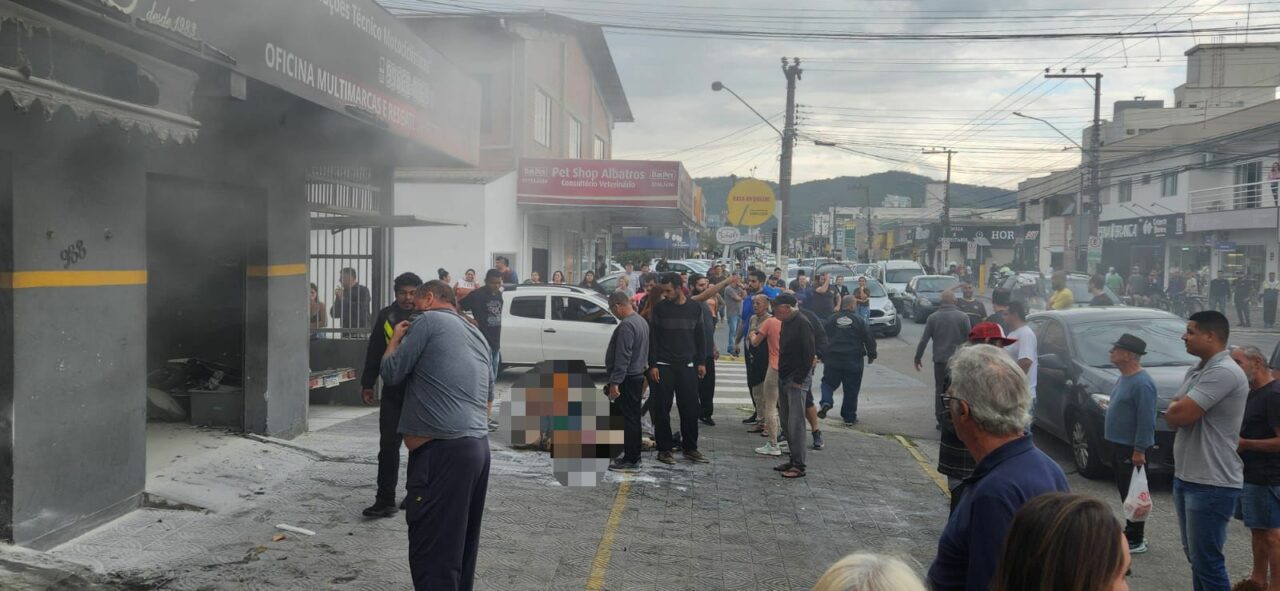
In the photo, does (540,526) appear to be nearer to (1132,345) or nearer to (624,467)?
(624,467)

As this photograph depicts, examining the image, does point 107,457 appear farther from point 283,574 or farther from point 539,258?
point 539,258

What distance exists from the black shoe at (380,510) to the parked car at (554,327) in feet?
25.6

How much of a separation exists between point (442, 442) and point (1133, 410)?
4183 millimetres

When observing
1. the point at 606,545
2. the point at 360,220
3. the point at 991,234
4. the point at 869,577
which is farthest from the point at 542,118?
the point at 991,234

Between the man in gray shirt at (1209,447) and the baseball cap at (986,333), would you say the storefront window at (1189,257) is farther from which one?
the man in gray shirt at (1209,447)

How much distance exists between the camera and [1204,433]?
4457mm

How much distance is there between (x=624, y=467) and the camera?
24.9 feet

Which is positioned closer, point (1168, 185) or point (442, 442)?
point (442, 442)

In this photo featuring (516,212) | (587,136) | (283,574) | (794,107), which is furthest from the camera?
(587,136)

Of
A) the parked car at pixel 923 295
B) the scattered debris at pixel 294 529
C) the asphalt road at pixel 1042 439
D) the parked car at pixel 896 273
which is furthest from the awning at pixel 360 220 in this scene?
the parked car at pixel 896 273

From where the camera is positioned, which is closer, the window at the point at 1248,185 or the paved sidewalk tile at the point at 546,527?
the paved sidewalk tile at the point at 546,527

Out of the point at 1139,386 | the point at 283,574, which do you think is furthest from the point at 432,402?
the point at 1139,386

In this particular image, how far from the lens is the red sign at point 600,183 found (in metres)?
22.1

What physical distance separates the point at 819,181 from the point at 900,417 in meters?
173
